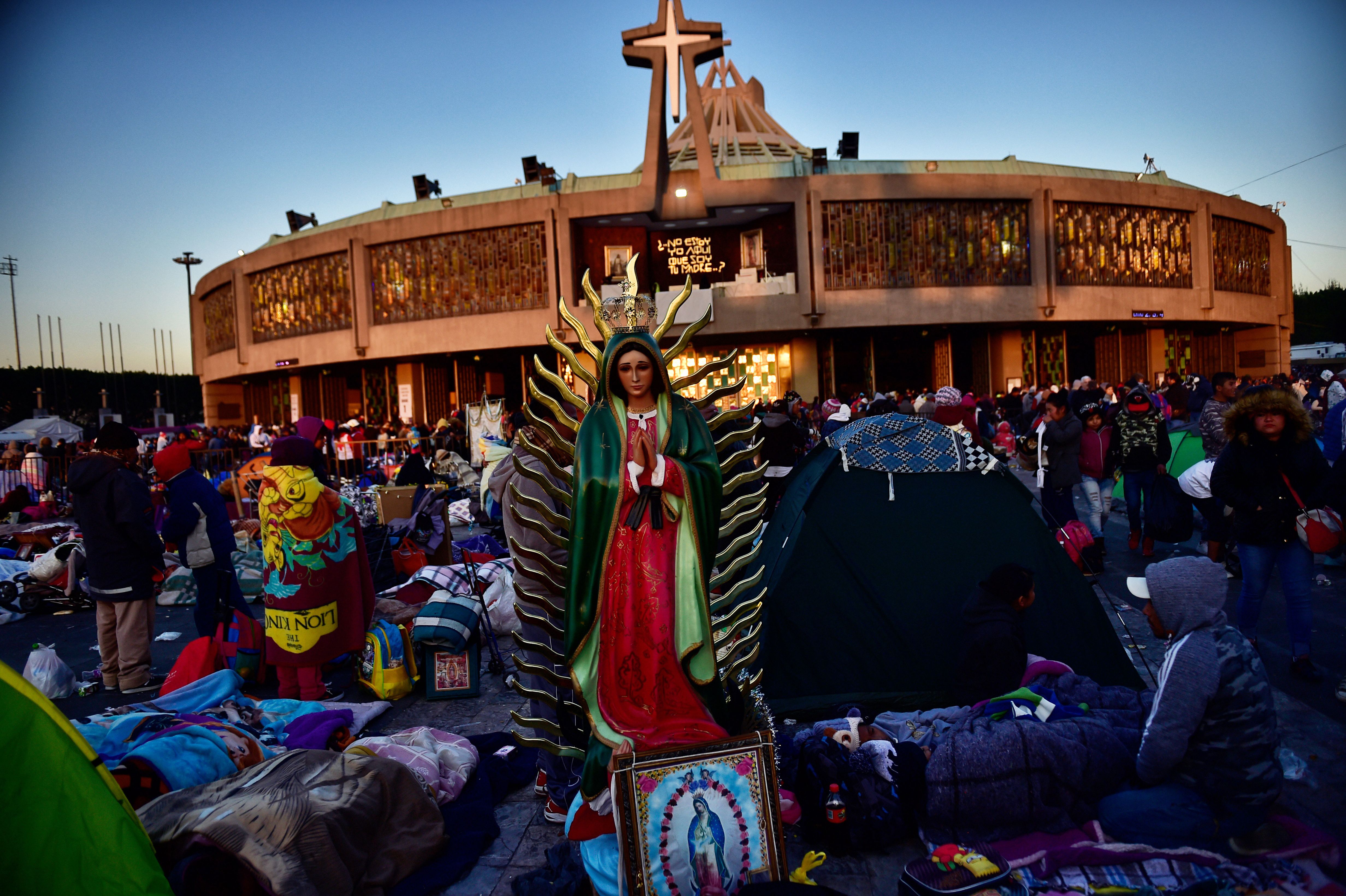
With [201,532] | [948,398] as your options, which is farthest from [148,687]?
[948,398]

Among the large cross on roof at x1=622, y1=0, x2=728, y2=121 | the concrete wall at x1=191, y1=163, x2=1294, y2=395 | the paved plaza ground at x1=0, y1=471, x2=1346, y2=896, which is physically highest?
the large cross on roof at x1=622, y1=0, x2=728, y2=121

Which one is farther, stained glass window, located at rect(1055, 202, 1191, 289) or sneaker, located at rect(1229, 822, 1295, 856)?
stained glass window, located at rect(1055, 202, 1191, 289)

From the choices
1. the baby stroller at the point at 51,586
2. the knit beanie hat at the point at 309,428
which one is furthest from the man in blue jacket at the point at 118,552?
the baby stroller at the point at 51,586

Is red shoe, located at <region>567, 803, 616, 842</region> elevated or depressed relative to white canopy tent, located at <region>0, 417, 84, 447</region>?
depressed

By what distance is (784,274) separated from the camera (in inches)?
1078

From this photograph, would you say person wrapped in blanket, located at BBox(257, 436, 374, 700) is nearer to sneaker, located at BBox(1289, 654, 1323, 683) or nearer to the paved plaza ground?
the paved plaza ground

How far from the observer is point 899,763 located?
3385 mm

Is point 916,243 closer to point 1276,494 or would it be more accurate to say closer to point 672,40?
point 672,40

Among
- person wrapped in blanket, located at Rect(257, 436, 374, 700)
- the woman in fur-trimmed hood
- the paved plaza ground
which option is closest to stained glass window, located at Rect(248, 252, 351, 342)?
the paved plaza ground

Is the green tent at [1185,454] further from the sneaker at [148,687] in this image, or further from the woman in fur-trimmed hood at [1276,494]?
the sneaker at [148,687]

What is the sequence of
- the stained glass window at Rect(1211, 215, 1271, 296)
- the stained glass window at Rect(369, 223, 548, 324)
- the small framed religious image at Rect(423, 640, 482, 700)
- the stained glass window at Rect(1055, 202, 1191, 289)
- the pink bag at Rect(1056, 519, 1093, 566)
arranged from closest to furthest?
the small framed religious image at Rect(423, 640, 482, 700)
the pink bag at Rect(1056, 519, 1093, 566)
the stained glass window at Rect(1055, 202, 1191, 289)
the stained glass window at Rect(369, 223, 548, 324)
the stained glass window at Rect(1211, 215, 1271, 296)

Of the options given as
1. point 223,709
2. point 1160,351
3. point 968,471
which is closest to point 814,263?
point 1160,351

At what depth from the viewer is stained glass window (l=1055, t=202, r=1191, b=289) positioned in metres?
27.0

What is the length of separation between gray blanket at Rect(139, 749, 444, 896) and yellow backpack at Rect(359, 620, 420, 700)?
2126 millimetres
